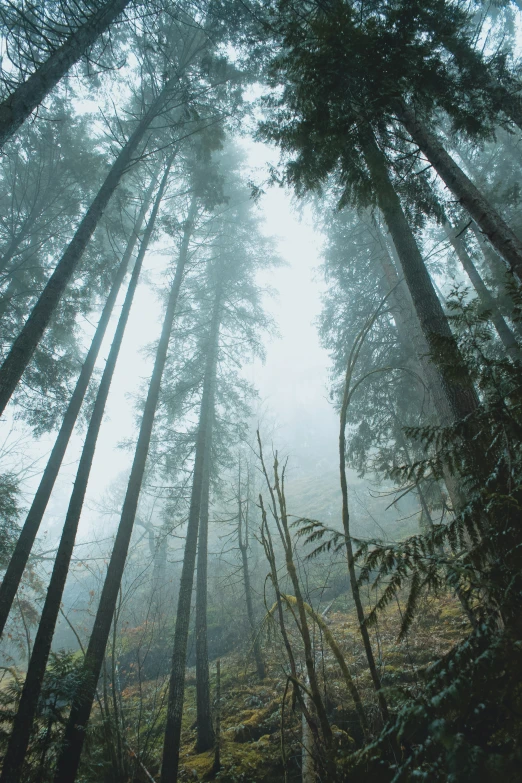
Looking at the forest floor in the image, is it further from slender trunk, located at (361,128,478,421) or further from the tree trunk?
slender trunk, located at (361,128,478,421)

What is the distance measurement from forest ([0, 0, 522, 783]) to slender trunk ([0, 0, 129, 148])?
0.06 m

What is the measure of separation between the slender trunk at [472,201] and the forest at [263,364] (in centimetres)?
4

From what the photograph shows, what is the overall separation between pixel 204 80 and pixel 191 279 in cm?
658

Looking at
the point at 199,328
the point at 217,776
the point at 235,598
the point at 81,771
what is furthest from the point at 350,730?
the point at 235,598

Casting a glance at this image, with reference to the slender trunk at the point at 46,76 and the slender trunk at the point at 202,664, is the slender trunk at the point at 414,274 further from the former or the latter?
the slender trunk at the point at 202,664

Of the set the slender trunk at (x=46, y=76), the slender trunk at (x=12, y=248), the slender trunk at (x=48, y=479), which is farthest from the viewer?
the slender trunk at (x=12, y=248)

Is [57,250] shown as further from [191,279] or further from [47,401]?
[47,401]

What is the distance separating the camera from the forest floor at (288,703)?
4.41 m

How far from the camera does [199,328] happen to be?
13.6 meters

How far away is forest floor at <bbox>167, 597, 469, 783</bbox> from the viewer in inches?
174

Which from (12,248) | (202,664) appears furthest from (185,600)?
(12,248)

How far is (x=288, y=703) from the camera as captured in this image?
235 inches

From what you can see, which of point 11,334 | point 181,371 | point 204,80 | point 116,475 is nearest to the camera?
point 204,80

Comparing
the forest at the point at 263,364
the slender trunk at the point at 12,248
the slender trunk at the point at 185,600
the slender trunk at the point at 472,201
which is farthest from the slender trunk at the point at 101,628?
the slender trunk at the point at 472,201
